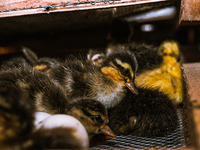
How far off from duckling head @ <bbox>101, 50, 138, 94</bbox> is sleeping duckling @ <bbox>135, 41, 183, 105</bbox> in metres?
0.12

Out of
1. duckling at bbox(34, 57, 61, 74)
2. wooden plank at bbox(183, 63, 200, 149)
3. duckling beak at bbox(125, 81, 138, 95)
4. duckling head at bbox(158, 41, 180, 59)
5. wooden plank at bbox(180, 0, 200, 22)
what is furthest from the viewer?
duckling head at bbox(158, 41, 180, 59)

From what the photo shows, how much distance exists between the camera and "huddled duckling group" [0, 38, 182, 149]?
595 mm

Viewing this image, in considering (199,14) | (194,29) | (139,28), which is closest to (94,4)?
(199,14)

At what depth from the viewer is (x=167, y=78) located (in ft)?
4.93

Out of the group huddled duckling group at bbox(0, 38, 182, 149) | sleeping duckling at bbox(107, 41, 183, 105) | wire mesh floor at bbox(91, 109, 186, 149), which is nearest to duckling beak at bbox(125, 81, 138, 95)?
huddled duckling group at bbox(0, 38, 182, 149)

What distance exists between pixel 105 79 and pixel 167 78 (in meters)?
0.53

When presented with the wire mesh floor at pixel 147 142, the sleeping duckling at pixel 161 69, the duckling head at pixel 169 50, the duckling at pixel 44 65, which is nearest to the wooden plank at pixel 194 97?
the wire mesh floor at pixel 147 142

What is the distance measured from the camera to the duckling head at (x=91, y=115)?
1014mm

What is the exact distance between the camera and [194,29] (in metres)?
2.73

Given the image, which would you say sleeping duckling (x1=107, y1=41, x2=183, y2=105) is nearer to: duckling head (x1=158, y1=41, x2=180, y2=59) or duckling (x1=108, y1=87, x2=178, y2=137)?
duckling head (x1=158, y1=41, x2=180, y2=59)

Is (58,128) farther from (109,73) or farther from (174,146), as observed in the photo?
(109,73)

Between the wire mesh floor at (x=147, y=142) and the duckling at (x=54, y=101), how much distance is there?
0.08m

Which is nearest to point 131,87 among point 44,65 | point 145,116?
point 145,116

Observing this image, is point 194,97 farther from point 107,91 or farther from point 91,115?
point 107,91
